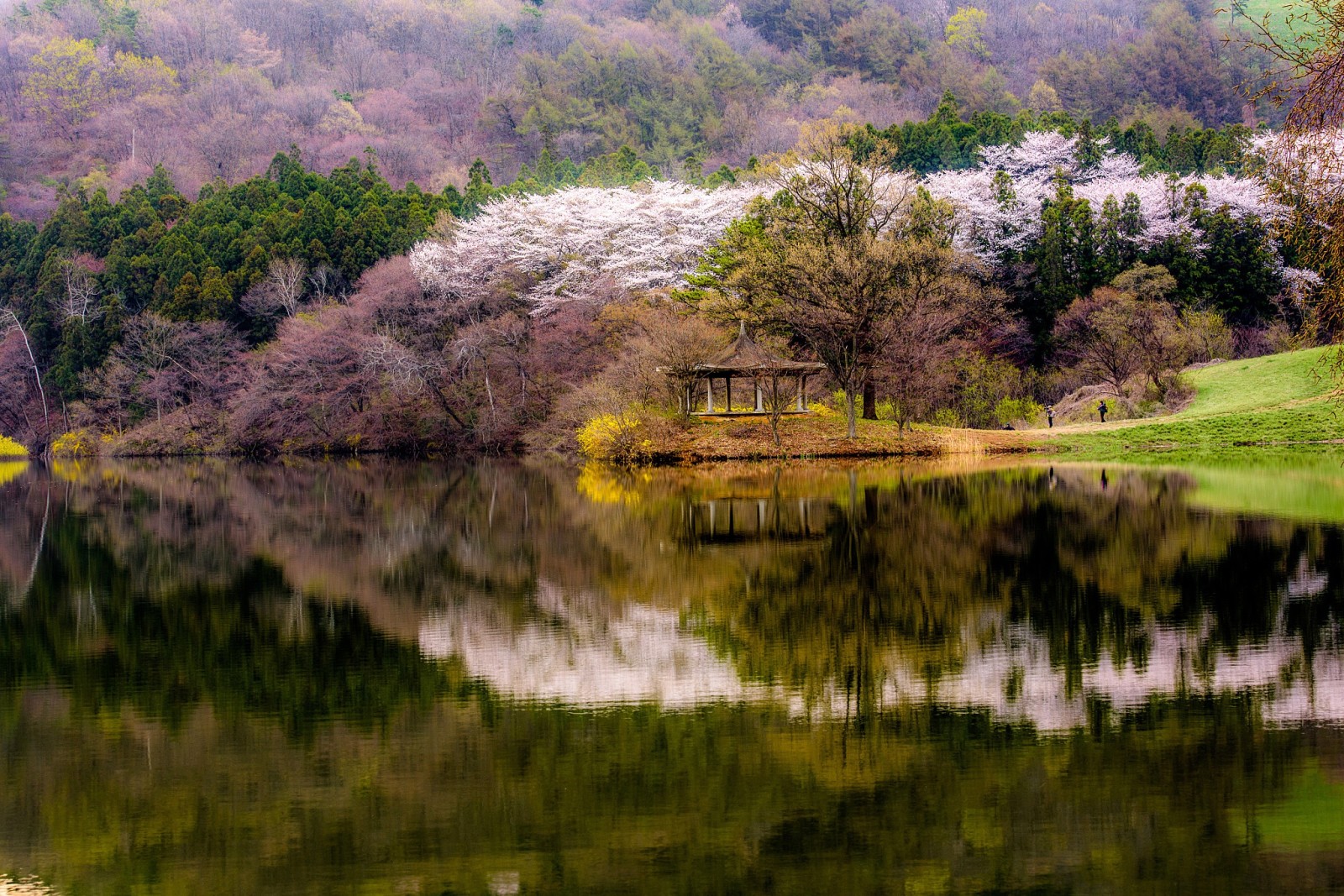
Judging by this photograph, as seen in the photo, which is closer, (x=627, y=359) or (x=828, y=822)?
(x=828, y=822)

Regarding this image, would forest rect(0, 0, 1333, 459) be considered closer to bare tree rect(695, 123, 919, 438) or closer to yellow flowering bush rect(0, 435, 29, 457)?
bare tree rect(695, 123, 919, 438)

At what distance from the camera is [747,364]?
34.2 metres

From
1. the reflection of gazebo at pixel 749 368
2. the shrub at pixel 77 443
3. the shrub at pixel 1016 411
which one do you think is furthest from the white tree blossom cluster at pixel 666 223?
the shrub at pixel 77 443

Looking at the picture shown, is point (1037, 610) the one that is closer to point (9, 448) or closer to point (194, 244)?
point (194, 244)

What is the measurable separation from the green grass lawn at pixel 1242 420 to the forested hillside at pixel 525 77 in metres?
40.3

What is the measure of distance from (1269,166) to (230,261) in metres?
56.2

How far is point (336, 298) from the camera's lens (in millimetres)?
58000

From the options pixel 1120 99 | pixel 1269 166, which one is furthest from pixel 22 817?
pixel 1120 99

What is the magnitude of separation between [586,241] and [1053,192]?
1989cm

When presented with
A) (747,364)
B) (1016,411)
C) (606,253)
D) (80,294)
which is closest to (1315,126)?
(747,364)

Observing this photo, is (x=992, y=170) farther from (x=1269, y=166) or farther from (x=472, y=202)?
(x=1269, y=166)

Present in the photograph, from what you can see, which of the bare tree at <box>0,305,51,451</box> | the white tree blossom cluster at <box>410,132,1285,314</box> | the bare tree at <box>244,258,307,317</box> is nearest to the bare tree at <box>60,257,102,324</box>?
the bare tree at <box>0,305,51,451</box>

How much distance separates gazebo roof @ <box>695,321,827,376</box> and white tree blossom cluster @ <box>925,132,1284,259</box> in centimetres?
1551

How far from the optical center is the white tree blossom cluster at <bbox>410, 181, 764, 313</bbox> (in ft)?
154
